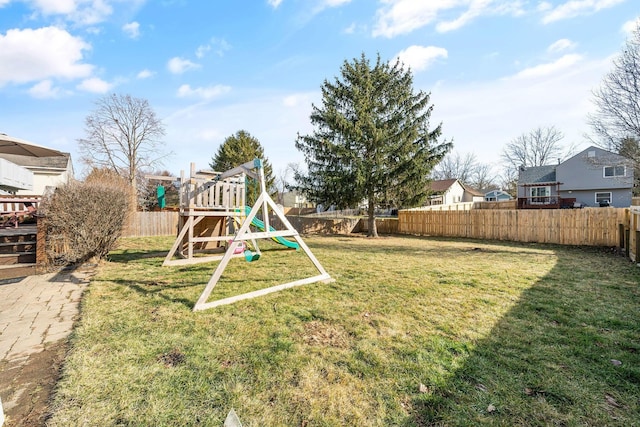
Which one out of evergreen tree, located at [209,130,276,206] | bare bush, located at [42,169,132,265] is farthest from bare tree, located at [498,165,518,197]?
bare bush, located at [42,169,132,265]

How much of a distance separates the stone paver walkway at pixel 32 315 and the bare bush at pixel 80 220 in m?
0.72

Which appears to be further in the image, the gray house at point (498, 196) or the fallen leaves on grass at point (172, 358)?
the gray house at point (498, 196)

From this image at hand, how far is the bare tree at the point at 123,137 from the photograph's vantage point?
25.4 metres

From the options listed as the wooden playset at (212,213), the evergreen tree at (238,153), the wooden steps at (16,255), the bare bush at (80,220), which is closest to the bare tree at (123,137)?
the evergreen tree at (238,153)

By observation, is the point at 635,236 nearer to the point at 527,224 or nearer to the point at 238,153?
the point at 527,224

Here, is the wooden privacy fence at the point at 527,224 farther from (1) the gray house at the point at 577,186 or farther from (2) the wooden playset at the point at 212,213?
(1) the gray house at the point at 577,186

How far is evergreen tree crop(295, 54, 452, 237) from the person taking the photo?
14.7 meters

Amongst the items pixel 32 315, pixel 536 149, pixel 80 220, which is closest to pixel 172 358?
pixel 32 315

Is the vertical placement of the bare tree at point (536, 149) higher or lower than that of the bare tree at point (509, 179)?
higher

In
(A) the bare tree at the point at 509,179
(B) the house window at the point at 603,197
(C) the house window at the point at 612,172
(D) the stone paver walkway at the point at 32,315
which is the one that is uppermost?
(A) the bare tree at the point at 509,179

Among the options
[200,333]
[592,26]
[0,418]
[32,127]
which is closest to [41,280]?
[200,333]

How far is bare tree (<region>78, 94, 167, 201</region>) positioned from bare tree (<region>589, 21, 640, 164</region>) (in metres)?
30.8

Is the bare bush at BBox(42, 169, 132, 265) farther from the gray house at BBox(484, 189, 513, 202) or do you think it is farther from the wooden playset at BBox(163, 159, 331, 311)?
the gray house at BBox(484, 189, 513, 202)

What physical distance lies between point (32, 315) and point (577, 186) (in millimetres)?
39982
